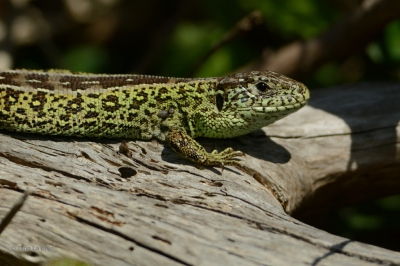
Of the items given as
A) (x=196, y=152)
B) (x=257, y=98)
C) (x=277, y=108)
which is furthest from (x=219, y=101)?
(x=196, y=152)

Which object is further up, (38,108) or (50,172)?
(38,108)

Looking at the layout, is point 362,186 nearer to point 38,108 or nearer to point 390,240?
point 390,240

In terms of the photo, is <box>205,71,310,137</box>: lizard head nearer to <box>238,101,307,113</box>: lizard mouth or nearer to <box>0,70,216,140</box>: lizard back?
<box>238,101,307,113</box>: lizard mouth

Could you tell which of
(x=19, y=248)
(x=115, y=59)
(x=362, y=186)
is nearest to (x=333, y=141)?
(x=362, y=186)

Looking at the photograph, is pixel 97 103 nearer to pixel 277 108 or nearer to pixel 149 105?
pixel 149 105

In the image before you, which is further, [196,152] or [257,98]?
[257,98]

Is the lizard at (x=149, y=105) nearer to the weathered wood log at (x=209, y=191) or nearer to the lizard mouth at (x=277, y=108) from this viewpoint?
the lizard mouth at (x=277, y=108)
